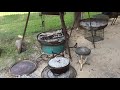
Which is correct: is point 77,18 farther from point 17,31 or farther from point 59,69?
point 59,69

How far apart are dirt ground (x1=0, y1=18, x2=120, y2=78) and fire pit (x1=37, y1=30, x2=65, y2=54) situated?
1.96ft

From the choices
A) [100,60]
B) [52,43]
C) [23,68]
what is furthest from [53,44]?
[100,60]

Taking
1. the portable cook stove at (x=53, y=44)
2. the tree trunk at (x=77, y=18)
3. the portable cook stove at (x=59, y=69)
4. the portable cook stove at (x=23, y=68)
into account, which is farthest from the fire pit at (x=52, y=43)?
the tree trunk at (x=77, y=18)

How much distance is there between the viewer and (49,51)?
298 inches

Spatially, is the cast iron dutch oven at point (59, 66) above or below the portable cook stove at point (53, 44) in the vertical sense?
below

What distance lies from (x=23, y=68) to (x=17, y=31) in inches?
136

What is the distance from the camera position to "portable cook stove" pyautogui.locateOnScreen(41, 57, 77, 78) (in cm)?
622

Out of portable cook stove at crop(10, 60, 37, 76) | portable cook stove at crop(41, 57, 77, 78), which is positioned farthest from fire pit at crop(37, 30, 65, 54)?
portable cook stove at crop(41, 57, 77, 78)

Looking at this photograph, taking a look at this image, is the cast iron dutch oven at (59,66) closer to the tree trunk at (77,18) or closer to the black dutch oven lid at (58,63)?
the black dutch oven lid at (58,63)

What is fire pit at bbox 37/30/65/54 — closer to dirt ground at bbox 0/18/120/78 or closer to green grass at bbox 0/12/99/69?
dirt ground at bbox 0/18/120/78

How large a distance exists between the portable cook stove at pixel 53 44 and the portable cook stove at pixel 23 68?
766mm

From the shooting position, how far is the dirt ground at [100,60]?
6.84 meters

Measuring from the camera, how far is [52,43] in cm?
734
